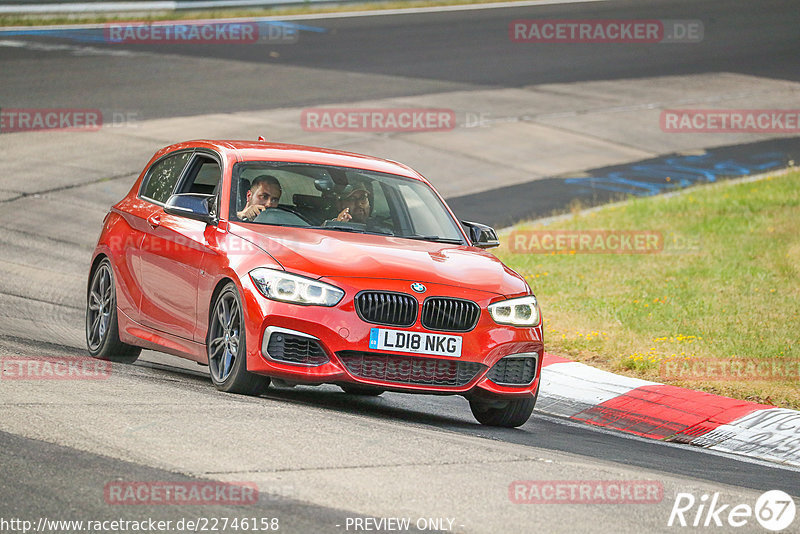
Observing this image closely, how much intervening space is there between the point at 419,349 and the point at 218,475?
235cm

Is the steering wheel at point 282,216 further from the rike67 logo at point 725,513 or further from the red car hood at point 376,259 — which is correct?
the rike67 logo at point 725,513

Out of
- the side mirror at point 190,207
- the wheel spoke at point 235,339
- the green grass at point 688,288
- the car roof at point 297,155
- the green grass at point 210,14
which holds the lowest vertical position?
the green grass at point 688,288

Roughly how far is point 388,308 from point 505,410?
1.36 meters

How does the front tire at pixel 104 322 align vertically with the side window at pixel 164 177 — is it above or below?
below

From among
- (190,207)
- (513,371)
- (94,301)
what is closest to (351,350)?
(513,371)

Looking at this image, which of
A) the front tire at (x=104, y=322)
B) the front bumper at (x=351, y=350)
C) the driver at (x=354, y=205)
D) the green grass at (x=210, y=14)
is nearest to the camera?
the front bumper at (x=351, y=350)

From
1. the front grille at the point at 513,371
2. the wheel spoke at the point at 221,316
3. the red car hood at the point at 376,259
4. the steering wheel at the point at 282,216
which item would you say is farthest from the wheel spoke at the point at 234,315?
the front grille at the point at 513,371

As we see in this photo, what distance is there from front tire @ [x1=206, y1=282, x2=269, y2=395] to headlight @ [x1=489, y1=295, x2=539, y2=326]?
152cm

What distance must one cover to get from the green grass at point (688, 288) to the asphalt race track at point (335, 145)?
160 centimetres

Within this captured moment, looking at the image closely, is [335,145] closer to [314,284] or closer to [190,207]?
[190,207]

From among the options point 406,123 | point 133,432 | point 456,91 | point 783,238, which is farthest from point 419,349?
point 456,91

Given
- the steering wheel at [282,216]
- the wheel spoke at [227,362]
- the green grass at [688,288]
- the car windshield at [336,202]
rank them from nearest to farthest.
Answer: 1. the wheel spoke at [227,362]
2. the steering wheel at [282,216]
3. the car windshield at [336,202]
4. the green grass at [688,288]

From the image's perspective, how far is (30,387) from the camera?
781 cm

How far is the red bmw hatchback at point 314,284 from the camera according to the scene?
8008mm
